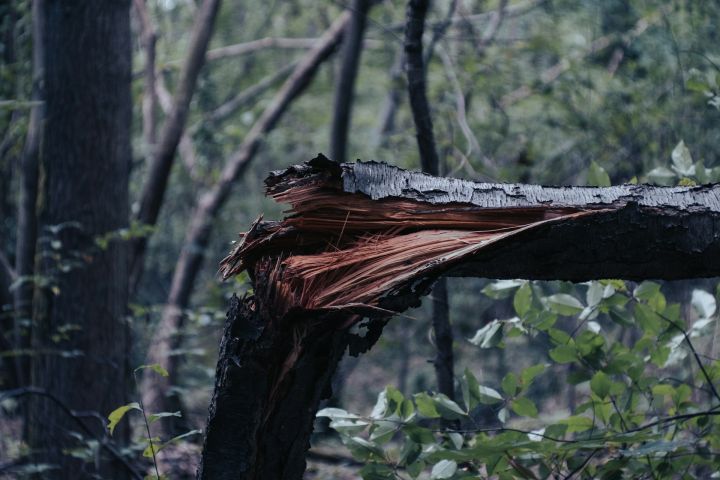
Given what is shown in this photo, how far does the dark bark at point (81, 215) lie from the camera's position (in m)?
3.45

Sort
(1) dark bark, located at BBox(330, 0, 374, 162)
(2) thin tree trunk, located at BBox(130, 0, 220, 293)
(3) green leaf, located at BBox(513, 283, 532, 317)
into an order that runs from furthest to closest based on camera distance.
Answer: (1) dark bark, located at BBox(330, 0, 374, 162) < (2) thin tree trunk, located at BBox(130, 0, 220, 293) < (3) green leaf, located at BBox(513, 283, 532, 317)

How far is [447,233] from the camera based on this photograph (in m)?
1.29

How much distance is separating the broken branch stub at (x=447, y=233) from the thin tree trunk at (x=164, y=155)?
127 inches

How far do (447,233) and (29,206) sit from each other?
3.18 meters

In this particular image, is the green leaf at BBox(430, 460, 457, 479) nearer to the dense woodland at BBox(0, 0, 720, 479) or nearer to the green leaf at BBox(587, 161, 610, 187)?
the dense woodland at BBox(0, 0, 720, 479)

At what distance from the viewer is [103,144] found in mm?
3545

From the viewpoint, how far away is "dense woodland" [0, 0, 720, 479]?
185cm

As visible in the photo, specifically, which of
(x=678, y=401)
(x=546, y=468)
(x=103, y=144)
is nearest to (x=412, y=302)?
(x=546, y=468)

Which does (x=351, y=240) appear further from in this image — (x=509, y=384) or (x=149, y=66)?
(x=149, y=66)

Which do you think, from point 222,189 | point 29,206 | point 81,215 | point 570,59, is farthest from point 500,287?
point 570,59

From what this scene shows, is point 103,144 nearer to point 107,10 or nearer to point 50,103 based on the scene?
point 50,103

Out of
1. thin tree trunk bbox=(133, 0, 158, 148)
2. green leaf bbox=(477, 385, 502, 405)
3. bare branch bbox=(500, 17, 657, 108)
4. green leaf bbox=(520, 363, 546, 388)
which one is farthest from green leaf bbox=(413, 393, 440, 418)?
bare branch bbox=(500, 17, 657, 108)

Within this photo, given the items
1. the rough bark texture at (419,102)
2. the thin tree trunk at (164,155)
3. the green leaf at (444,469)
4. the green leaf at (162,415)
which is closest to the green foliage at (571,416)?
the green leaf at (444,469)

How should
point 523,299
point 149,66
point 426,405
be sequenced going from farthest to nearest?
point 149,66 → point 523,299 → point 426,405
